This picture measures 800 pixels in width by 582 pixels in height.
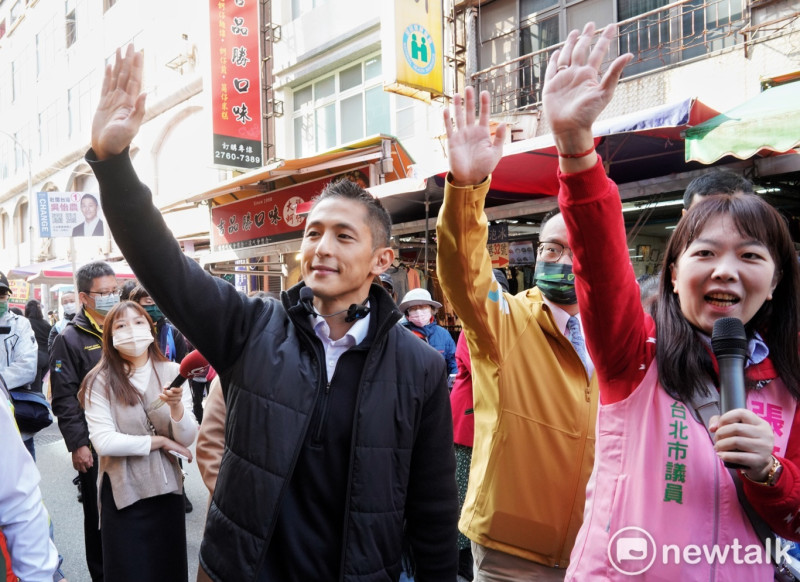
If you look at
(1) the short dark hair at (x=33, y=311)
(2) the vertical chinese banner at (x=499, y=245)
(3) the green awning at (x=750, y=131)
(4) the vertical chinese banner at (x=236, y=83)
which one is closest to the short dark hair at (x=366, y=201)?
(3) the green awning at (x=750, y=131)

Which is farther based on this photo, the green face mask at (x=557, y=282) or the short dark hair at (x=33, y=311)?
the short dark hair at (x=33, y=311)

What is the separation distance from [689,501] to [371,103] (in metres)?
11.4

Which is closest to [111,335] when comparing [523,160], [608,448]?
[608,448]

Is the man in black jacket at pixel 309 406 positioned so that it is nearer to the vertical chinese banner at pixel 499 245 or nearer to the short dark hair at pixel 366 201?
the short dark hair at pixel 366 201

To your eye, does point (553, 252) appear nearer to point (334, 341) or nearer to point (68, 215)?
point (334, 341)

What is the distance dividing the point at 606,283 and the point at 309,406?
911mm

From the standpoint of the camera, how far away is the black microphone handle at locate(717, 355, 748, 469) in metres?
1.30

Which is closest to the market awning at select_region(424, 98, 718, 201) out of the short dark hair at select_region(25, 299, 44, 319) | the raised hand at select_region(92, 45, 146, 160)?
the raised hand at select_region(92, 45, 146, 160)

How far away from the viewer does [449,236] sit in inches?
77.1

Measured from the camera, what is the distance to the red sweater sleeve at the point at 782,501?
1321 millimetres

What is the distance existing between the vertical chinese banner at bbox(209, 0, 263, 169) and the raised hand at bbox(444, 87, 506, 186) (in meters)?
10.7

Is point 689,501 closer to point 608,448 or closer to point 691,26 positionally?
point 608,448

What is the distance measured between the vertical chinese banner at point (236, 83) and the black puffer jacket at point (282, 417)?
423 inches

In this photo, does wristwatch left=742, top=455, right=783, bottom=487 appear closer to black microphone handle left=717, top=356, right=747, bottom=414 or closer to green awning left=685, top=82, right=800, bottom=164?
black microphone handle left=717, top=356, right=747, bottom=414
